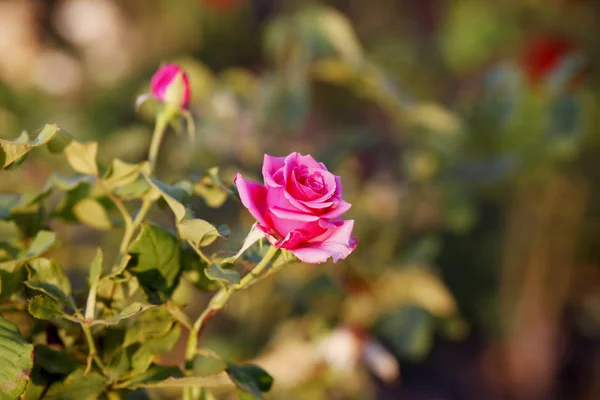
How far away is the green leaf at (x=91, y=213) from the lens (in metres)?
0.49

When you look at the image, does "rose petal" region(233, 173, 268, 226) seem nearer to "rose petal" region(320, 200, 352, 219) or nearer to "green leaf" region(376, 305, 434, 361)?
"rose petal" region(320, 200, 352, 219)

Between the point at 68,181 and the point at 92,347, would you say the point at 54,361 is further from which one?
the point at 68,181

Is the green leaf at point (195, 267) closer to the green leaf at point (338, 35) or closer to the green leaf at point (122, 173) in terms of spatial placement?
the green leaf at point (122, 173)

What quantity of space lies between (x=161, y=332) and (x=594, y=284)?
1925mm

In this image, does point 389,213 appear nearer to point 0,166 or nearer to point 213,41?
point 0,166

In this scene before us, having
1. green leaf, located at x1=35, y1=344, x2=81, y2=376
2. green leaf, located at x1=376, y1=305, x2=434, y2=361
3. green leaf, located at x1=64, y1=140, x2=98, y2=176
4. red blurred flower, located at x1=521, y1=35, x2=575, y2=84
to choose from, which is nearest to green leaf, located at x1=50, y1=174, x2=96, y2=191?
green leaf, located at x1=64, y1=140, x2=98, y2=176

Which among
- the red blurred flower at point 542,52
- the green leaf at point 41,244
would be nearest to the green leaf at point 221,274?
the green leaf at point 41,244

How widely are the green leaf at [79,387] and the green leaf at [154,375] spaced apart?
0.02 m

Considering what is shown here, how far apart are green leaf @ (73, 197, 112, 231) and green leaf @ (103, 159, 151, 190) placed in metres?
0.05

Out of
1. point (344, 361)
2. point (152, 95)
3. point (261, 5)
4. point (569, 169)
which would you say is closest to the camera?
point (152, 95)

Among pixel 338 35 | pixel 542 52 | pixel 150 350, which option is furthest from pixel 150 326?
pixel 542 52

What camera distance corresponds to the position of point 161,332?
0.41 m

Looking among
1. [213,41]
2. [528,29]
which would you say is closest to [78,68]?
[213,41]

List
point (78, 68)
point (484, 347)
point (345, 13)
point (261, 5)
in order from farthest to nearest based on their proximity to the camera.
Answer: point (261, 5) < point (345, 13) < point (78, 68) < point (484, 347)
